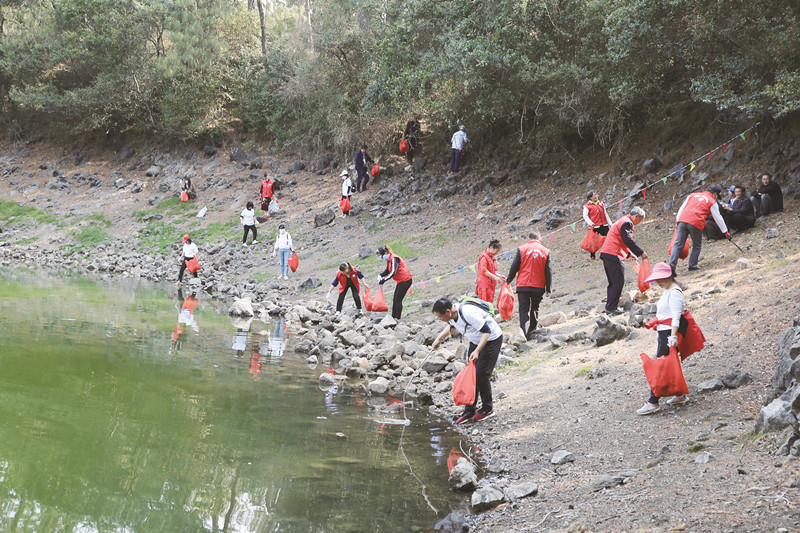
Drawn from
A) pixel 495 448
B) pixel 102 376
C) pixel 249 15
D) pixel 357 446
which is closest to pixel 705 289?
pixel 495 448

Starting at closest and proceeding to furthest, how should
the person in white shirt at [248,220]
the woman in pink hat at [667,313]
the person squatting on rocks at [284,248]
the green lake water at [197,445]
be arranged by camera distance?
the green lake water at [197,445] < the woman in pink hat at [667,313] < the person squatting on rocks at [284,248] < the person in white shirt at [248,220]

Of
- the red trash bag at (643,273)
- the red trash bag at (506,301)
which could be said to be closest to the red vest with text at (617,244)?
the red trash bag at (643,273)

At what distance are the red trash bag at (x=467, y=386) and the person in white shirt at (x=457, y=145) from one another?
55.1 ft

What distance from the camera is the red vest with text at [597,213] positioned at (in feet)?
46.3

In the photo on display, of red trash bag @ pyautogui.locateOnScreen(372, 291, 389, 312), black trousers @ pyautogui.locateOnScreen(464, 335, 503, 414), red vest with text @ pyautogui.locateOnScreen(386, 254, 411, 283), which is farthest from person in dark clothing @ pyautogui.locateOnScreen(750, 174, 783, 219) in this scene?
black trousers @ pyautogui.locateOnScreen(464, 335, 503, 414)

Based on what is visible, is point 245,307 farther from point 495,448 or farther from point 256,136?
point 256,136

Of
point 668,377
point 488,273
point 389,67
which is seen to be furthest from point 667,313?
point 389,67

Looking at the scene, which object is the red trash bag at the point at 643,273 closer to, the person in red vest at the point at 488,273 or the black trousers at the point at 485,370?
the person in red vest at the point at 488,273

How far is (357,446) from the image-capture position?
746 cm

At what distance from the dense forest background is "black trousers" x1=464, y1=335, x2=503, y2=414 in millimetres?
9685

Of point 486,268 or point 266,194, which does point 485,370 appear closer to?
point 486,268

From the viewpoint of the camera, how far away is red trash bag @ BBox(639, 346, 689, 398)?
6531mm

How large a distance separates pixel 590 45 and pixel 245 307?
475 inches

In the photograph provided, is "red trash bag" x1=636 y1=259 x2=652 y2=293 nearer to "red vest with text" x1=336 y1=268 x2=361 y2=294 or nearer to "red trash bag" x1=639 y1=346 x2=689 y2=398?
"red trash bag" x1=639 y1=346 x2=689 y2=398
